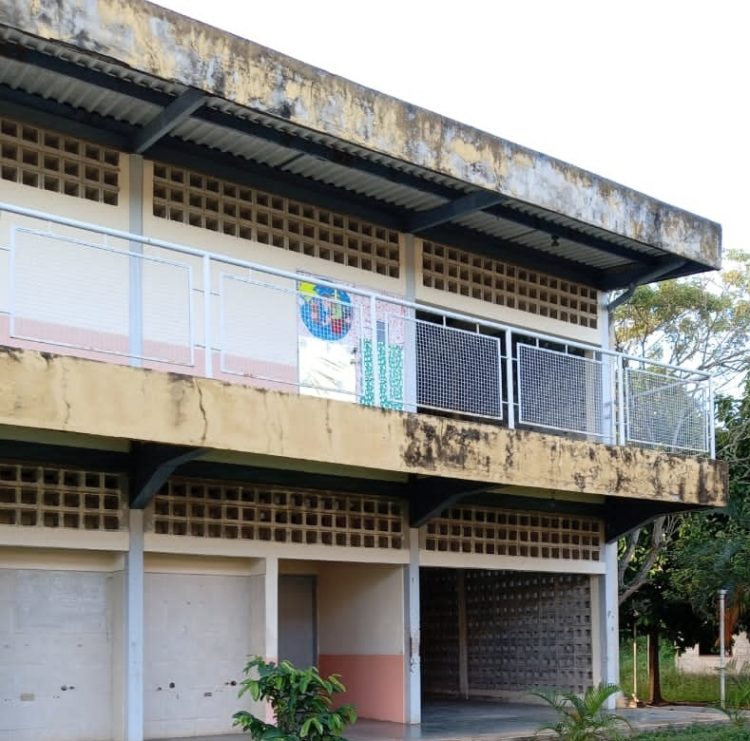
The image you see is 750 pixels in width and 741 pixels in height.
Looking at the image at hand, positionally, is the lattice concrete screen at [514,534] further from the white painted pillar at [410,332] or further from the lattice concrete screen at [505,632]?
the white painted pillar at [410,332]

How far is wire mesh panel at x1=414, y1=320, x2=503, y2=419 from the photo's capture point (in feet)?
41.0

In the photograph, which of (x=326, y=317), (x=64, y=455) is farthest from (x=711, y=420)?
(x=64, y=455)

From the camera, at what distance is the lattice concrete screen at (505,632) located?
626 inches

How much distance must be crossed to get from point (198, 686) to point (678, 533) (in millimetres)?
12354

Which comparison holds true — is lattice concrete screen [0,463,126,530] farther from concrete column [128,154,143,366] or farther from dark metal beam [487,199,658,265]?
dark metal beam [487,199,658,265]

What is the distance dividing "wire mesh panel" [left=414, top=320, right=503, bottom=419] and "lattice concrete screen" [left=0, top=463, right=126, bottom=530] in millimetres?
3184

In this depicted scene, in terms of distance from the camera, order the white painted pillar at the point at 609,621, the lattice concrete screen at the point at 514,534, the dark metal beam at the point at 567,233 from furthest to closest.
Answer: the white painted pillar at the point at 609,621
the dark metal beam at the point at 567,233
the lattice concrete screen at the point at 514,534

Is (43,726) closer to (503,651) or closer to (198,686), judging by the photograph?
(198,686)

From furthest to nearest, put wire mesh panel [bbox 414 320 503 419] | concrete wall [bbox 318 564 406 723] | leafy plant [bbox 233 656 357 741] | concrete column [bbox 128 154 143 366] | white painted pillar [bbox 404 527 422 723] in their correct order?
concrete wall [bbox 318 564 406 723]
white painted pillar [bbox 404 527 422 723]
wire mesh panel [bbox 414 320 503 419]
concrete column [bbox 128 154 143 366]
leafy plant [bbox 233 656 357 741]

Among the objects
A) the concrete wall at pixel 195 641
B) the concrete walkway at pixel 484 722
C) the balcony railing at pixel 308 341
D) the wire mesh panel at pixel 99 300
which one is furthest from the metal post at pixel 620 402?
the wire mesh panel at pixel 99 300

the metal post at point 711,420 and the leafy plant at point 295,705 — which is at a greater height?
the metal post at point 711,420

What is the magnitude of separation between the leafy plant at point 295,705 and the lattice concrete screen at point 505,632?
24.2 ft

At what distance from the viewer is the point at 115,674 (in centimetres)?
1123

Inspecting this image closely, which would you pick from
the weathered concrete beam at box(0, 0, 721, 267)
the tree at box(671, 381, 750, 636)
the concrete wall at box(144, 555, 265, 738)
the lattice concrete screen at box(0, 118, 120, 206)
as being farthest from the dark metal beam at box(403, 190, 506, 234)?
the tree at box(671, 381, 750, 636)
